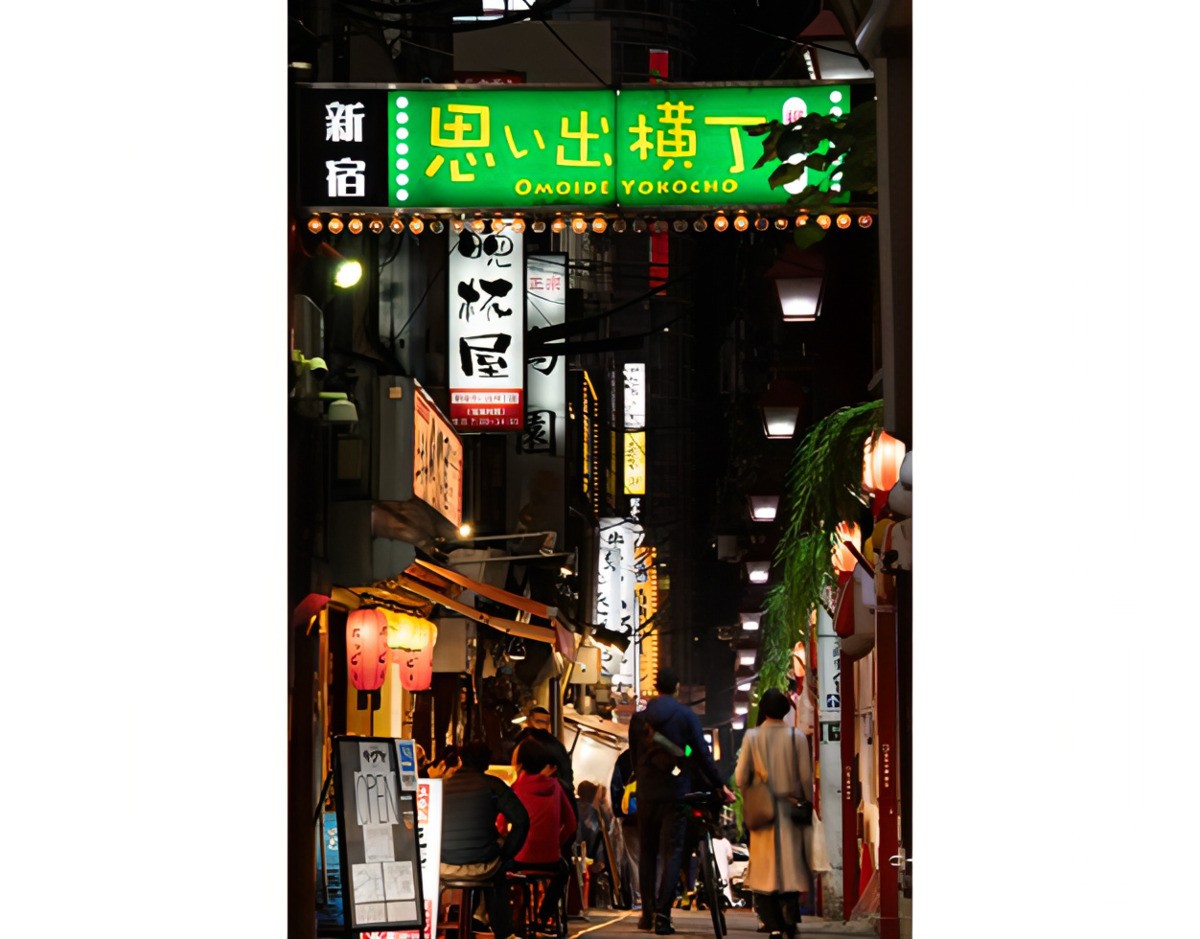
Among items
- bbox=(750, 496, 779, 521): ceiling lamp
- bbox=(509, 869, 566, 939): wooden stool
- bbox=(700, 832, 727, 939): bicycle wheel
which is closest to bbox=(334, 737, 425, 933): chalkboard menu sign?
bbox=(509, 869, 566, 939): wooden stool

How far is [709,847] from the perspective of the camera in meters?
13.0

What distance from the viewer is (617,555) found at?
40.7 meters

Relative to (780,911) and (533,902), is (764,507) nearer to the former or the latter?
(533,902)

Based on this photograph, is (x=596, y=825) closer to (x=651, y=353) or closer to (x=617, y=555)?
(x=617, y=555)

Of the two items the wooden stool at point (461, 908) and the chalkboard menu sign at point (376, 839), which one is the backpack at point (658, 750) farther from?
the chalkboard menu sign at point (376, 839)

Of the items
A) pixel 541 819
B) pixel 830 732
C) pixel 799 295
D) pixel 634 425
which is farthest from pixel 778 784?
pixel 634 425

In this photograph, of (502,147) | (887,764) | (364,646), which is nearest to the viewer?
(502,147)

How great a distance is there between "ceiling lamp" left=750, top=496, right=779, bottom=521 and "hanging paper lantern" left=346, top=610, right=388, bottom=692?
814 cm

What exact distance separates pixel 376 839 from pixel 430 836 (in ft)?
3.46

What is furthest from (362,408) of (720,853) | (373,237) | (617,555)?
(617,555)

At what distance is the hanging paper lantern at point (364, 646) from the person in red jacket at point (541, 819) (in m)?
1.77

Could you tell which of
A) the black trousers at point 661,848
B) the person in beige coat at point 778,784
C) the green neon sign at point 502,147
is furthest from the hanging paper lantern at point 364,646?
the green neon sign at point 502,147

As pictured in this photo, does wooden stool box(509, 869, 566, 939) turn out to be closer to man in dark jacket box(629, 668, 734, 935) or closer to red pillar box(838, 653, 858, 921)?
man in dark jacket box(629, 668, 734, 935)

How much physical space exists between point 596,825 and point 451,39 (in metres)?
10.9
